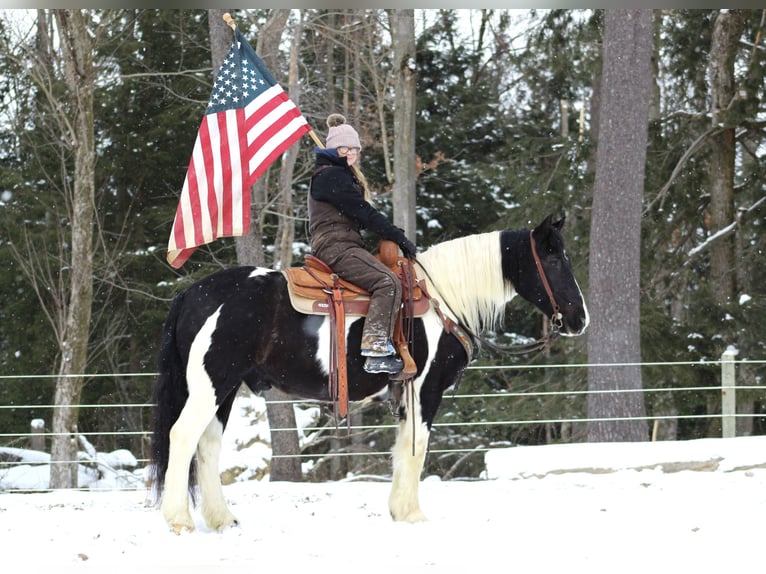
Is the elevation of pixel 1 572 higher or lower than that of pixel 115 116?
lower

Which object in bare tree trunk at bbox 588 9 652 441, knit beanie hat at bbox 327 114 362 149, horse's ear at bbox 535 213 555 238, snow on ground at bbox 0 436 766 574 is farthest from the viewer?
bare tree trunk at bbox 588 9 652 441

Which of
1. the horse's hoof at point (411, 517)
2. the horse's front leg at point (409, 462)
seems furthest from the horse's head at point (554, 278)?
the horse's hoof at point (411, 517)

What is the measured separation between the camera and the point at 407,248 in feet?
18.8

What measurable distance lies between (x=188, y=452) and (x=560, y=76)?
14.1m

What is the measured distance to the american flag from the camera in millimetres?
5910

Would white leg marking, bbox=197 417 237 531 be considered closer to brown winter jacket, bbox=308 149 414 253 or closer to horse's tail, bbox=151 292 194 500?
horse's tail, bbox=151 292 194 500

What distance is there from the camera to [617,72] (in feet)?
28.8

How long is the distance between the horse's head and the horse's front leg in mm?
1128

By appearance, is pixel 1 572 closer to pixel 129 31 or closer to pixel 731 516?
pixel 731 516

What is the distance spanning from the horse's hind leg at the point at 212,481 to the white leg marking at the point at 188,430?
0.60 feet

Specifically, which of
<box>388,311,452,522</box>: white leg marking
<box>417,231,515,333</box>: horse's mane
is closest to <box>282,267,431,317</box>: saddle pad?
<box>388,311,452,522</box>: white leg marking

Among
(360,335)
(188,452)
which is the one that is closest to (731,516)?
(360,335)

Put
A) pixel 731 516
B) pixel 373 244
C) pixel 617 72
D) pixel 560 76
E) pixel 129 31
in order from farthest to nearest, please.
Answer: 1. pixel 560 76
2. pixel 129 31
3. pixel 373 244
4. pixel 617 72
5. pixel 731 516

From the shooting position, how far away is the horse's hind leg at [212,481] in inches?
215
